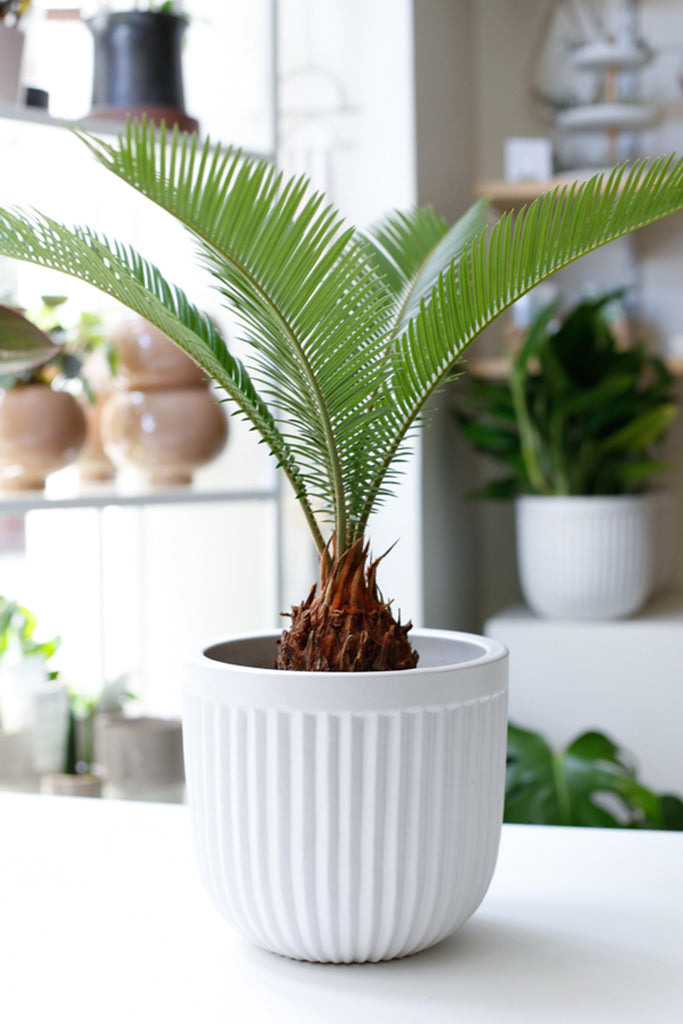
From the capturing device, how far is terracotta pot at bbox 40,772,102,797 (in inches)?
66.7

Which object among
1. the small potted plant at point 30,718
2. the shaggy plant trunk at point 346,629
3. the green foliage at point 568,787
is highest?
the shaggy plant trunk at point 346,629

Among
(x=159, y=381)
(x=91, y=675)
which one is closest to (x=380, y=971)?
(x=159, y=381)

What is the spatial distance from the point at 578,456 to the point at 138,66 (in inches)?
43.3

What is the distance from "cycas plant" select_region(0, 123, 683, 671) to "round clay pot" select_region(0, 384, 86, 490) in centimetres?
82

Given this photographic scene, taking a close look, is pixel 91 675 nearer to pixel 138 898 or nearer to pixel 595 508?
pixel 595 508

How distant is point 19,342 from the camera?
96 centimetres

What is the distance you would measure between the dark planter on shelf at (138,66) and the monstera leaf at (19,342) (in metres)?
0.81

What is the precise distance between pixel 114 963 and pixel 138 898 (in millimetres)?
103

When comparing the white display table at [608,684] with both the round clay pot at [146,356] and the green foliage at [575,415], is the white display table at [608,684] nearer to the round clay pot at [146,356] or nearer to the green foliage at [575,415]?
the green foliage at [575,415]

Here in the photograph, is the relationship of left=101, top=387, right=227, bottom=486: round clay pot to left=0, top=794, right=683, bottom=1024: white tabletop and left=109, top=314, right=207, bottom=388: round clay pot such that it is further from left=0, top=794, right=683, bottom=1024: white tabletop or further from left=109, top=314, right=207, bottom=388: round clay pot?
left=0, top=794, right=683, bottom=1024: white tabletop

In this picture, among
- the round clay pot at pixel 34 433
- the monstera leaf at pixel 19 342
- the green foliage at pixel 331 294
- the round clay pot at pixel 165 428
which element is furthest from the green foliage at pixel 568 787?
the green foliage at pixel 331 294

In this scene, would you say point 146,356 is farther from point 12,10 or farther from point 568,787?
point 568,787

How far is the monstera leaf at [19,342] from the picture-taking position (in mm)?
954

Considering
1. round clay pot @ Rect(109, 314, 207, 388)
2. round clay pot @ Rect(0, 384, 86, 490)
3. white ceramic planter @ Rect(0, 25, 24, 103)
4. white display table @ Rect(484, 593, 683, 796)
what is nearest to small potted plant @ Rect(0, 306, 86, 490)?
round clay pot @ Rect(0, 384, 86, 490)
